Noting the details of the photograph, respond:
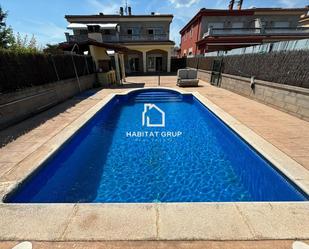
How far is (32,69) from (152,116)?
18.8 feet

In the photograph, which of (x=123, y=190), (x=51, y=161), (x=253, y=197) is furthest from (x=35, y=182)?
(x=253, y=197)

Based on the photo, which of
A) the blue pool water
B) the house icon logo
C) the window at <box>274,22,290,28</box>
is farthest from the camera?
the window at <box>274,22,290,28</box>

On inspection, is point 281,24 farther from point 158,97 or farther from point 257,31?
point 158,97

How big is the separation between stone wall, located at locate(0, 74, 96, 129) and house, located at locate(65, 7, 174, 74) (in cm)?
1638

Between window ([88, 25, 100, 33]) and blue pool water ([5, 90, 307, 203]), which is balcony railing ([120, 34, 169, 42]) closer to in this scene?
window ([88, 25, 100, 33])

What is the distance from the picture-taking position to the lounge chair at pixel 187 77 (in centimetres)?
1473

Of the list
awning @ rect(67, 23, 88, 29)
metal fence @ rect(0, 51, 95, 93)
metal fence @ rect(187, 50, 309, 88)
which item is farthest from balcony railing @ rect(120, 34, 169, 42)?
metal fence @ rect(187, 50, 309, 88)

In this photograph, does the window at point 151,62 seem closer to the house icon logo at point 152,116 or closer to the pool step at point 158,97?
the pool step at point 158,97

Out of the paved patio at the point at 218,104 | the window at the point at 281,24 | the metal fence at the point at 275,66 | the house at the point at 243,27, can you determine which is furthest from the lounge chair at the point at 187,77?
the window at the point at 281,24

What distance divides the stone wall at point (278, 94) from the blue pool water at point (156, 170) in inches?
105

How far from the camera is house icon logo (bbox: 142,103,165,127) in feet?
27.2

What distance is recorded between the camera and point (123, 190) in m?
4.15

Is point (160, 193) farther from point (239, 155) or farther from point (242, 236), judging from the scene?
point (239, 155)

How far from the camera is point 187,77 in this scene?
15.4 metres
